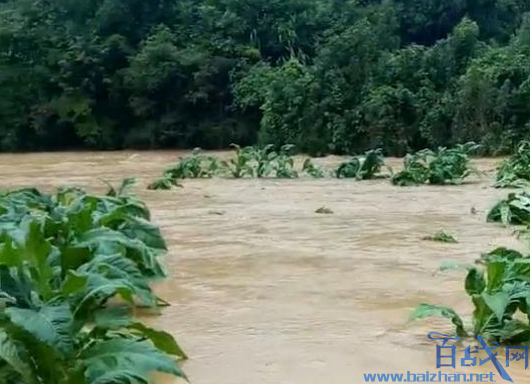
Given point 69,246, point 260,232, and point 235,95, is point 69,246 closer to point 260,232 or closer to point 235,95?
point 260,232

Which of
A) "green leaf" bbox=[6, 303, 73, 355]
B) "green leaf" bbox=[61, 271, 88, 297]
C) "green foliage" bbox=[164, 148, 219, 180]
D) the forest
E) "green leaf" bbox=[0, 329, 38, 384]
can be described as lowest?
"green foliage" bbox=[164, 148, 219, 180]

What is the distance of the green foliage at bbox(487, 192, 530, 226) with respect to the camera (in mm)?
7980

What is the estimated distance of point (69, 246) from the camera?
13.9ft

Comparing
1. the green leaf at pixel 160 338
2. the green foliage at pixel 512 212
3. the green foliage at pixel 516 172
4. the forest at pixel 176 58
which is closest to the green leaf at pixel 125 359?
the green leaf at pixel 160 338

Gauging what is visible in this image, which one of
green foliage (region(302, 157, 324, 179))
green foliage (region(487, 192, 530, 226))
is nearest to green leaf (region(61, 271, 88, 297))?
green foliage (region(487, 192, 530, 226))

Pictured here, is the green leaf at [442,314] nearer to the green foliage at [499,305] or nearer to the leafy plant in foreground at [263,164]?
the green foliage at [499,305]

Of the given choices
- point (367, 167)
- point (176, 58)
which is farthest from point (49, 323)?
point (176, 58)

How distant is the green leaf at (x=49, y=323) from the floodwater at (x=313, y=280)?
1.93 ft

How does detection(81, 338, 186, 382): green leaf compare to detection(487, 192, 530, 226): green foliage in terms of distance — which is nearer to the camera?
detection(81, 338, 186, 382): green leaf

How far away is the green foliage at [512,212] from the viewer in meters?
7.98

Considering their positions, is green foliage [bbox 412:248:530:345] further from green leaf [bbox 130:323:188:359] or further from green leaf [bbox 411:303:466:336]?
green leaf [bbox 130:323:188:359]

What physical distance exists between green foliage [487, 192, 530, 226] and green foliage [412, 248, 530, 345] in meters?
4.00

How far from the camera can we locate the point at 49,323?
2941mm

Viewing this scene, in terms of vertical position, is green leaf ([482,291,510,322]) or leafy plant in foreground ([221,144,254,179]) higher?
green leaf ([482,291,510,322])
